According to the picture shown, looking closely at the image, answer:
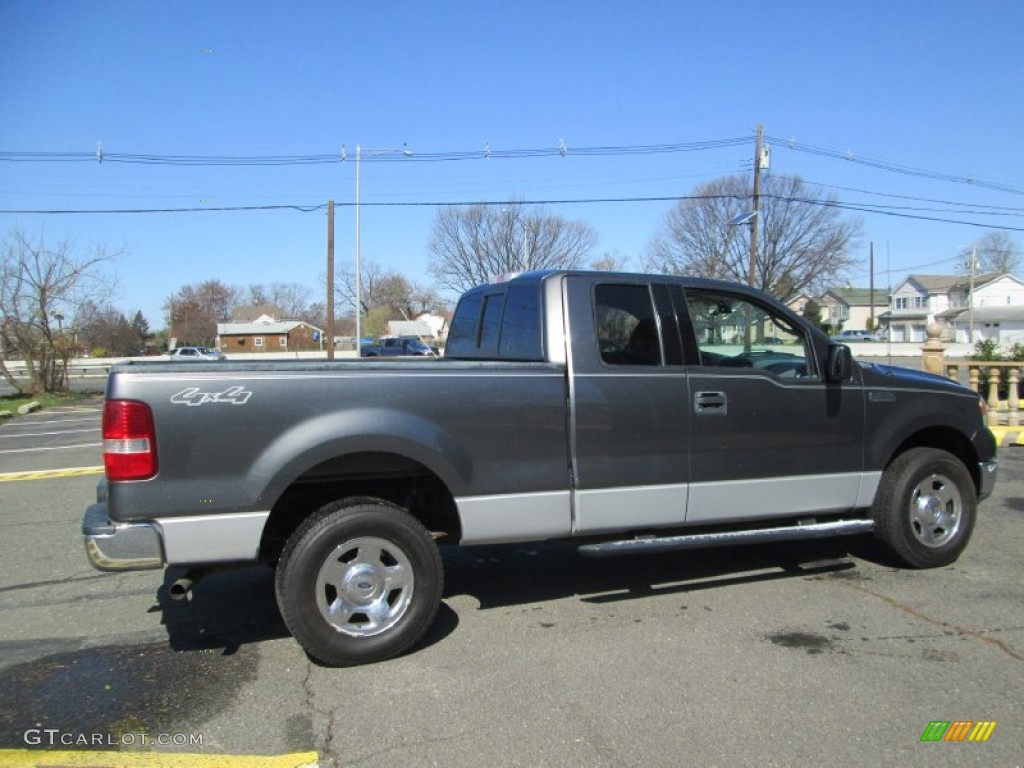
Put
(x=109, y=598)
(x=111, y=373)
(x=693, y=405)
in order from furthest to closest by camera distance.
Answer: (x=109, y=598) < (x=693, y=405) < (x=111, y=373)

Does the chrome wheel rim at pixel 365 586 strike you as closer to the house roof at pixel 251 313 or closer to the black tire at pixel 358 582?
the black tire at pixel 358 582

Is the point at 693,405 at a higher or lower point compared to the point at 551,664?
higher

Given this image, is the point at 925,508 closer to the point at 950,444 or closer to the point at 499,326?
the point at 950,444

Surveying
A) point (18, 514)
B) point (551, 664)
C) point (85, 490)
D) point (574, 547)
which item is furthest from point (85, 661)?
point (85, 490)

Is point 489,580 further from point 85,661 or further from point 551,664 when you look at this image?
point 85,661

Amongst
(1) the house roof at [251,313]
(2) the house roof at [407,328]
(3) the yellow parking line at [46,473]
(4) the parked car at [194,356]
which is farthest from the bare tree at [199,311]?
(3) the yellow parking line at [46,473]

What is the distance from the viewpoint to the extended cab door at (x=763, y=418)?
4418mm

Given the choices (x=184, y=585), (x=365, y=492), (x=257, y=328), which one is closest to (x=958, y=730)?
(x=365, y=492)

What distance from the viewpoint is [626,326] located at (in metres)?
4.42

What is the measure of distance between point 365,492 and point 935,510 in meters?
3.87

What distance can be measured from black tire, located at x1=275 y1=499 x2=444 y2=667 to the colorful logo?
2.29 m

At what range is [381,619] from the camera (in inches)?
148

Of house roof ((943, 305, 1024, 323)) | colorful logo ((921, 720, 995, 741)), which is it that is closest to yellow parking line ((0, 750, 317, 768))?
colorful logo ((921, 720, 995, 741))

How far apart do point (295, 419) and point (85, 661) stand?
1.72m
